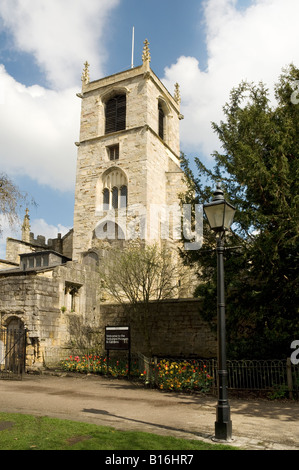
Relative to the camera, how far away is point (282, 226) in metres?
9.00

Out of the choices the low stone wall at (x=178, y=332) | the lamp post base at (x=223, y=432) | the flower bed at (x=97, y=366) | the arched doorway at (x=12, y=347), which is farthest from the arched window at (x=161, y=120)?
the lamp post base at (x=223, y=432)

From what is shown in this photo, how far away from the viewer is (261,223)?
9594 millimetres

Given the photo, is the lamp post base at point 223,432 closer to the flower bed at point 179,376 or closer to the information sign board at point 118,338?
the flower bed at point 179,376

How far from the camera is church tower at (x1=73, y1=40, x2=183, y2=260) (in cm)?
2577

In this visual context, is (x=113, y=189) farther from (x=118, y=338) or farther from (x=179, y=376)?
(x=179, y=376)

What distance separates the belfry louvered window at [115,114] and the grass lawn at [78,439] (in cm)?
2459

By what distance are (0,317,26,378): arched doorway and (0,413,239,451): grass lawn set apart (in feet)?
27.9

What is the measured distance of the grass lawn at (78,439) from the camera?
197 inches

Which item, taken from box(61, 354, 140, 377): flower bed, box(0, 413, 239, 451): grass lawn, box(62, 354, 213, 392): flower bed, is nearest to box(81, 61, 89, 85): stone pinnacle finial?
box(61, 354, 140, 377): flower bed

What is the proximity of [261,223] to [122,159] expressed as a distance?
18552 millimetres

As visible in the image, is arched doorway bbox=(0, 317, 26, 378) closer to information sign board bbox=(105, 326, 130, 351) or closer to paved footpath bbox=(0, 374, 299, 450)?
paved footpath bbox=(0, 374, 299, 450)

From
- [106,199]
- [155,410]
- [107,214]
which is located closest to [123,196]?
[106,199]

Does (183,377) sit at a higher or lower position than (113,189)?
lower
